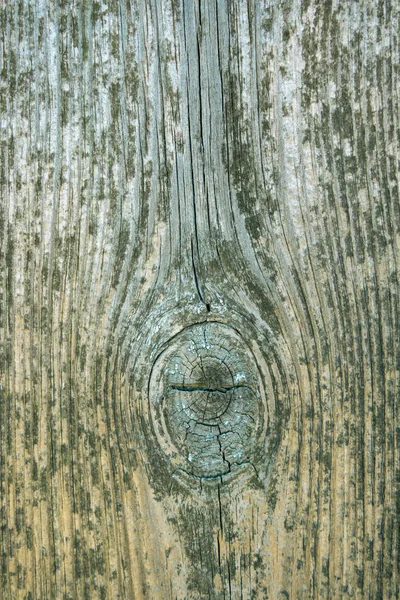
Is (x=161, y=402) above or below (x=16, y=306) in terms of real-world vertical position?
below

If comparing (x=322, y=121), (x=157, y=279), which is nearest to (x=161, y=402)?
(x=157, y=279)

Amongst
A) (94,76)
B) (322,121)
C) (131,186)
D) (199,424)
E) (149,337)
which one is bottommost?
(199,424)

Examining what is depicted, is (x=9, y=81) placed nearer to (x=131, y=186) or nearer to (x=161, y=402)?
(x=131, y=186)

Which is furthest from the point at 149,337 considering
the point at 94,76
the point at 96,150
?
the point at 94,76

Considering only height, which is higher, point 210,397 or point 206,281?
point 206,281
